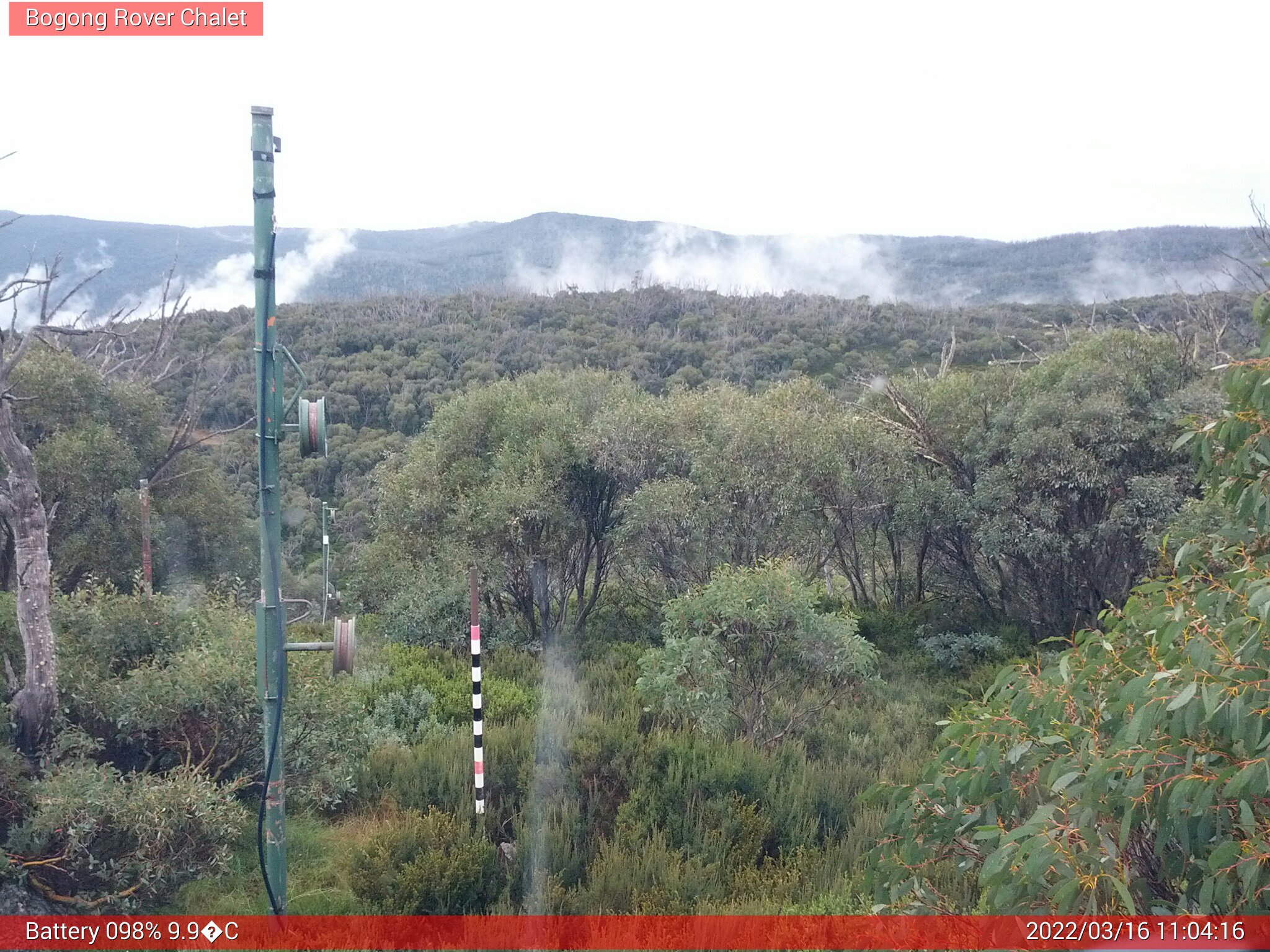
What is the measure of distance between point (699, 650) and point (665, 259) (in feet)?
349

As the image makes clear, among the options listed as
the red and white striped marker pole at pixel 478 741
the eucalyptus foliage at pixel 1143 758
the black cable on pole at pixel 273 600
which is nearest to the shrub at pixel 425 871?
the red and white striped marker pole at pixel 478 741

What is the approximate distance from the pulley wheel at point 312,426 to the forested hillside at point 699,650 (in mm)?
2888

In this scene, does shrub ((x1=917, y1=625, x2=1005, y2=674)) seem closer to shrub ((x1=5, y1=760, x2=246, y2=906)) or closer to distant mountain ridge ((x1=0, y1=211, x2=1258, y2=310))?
shrub ((x1=5, y1=760, x2=246, y2=906))

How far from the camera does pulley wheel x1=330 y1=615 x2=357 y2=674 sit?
5074 millimetres

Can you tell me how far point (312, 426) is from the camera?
4.93 meters

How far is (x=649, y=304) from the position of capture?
56.8m

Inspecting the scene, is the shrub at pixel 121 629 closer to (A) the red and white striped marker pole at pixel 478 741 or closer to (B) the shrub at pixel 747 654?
(A) the red and white striped marker pole at pixel 478 741

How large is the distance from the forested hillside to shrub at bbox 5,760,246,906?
0.03 m

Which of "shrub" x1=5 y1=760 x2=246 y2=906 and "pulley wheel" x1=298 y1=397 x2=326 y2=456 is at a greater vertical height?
"pulley wheel" x1=298 y1=397 x2=326 y2=456

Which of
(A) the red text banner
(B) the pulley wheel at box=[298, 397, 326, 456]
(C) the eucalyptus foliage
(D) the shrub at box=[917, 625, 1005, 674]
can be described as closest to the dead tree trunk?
(A) the red text banner

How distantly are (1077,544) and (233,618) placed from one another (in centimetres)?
1286

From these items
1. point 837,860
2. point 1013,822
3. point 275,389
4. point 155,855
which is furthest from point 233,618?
point 1013,822

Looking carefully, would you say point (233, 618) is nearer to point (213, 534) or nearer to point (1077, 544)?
point (213, 534)

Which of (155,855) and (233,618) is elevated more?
(233,618)
